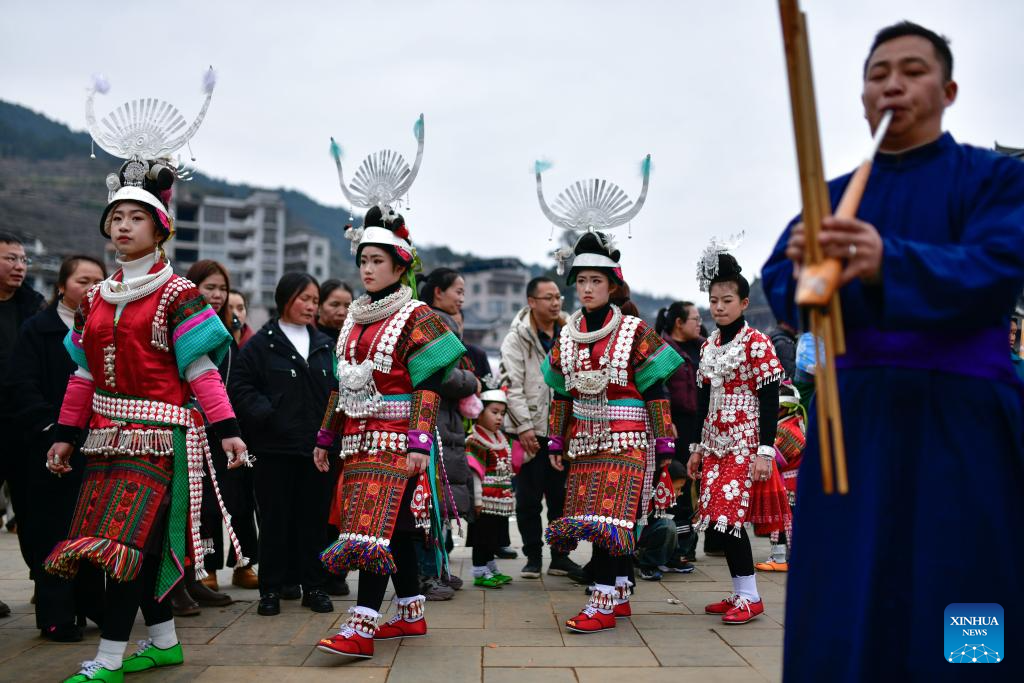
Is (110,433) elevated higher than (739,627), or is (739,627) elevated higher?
(110,433)

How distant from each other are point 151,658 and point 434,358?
74.1 inches

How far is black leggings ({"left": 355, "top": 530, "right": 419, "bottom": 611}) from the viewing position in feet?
14.5

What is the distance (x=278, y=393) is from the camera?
18.5ft

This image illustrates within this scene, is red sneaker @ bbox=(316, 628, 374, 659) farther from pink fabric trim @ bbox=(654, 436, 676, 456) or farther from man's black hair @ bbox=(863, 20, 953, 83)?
man's black hair @ bbox=(863, 20, 953, 83)

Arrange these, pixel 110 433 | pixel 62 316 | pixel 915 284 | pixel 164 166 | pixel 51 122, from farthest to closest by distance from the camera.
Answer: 1. pixel 51 122
2. pixel 62 316
3. pixel 164 166
4. pixel 110 433
5. pixel 915 284

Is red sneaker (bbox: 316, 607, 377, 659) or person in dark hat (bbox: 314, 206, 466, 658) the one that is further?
person in dark hat (bbox: 314, 206, 466, 658)

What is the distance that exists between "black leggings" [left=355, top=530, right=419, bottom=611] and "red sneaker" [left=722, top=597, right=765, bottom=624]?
1.79 meters

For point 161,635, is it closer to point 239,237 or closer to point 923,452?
point 923,452

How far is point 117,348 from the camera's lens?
4.03 meters

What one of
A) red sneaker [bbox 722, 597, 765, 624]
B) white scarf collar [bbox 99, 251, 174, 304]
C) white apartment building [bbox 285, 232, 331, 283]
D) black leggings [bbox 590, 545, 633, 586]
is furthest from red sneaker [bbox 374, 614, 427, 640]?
white apartment building [bbox 285, 232, 331, 283]

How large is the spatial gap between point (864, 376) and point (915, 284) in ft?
1.10

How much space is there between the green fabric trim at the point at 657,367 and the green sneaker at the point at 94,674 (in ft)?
9.97

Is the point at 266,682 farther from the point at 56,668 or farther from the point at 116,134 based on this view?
the point at 116,134

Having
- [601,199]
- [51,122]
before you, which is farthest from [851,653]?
[51,122]
